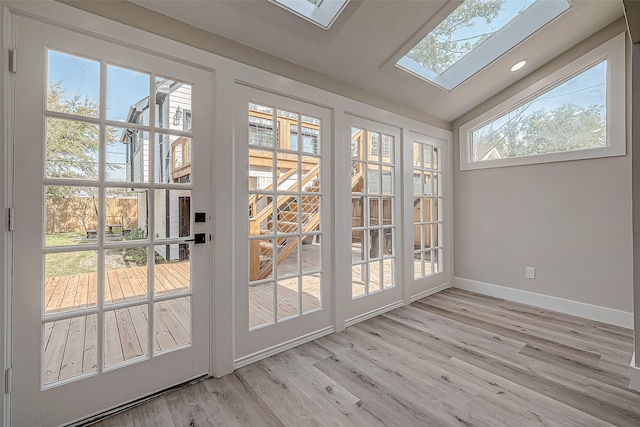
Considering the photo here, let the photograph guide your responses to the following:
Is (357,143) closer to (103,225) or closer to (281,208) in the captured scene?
(281,208)

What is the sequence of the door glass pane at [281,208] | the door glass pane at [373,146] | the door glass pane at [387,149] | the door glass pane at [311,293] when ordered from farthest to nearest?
the door glass pane at [387,149] → the door glass pane at [373,146] → the door glass pane at [311,293] → the door glass pane at [281,208]

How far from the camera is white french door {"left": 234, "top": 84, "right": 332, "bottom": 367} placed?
202cm

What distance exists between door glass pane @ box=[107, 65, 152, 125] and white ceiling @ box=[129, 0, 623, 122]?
1.32 ft

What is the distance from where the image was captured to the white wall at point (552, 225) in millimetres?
2648

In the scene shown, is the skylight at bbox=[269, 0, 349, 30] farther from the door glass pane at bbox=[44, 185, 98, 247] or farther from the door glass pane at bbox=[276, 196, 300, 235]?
the door glass pane at bbox=[44, 185, 98, 247]

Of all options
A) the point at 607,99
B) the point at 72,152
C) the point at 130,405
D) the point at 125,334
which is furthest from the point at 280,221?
the point at 607,99

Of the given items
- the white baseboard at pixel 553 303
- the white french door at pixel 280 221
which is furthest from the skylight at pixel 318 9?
the white baseboard at pixel 553 303

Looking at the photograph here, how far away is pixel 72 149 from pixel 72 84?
34cm

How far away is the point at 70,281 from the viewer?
1.49m

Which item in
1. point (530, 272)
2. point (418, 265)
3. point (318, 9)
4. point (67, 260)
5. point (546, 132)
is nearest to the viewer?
point (67, 260)

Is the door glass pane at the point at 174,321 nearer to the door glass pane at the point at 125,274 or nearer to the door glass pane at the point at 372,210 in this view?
the door glass pane at the point at 125,274

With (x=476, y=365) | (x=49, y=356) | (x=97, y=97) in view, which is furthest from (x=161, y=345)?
(x=476, y=365)

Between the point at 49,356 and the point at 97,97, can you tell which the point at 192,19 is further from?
the point at 49,356

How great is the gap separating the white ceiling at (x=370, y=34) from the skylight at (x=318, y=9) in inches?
1.5
